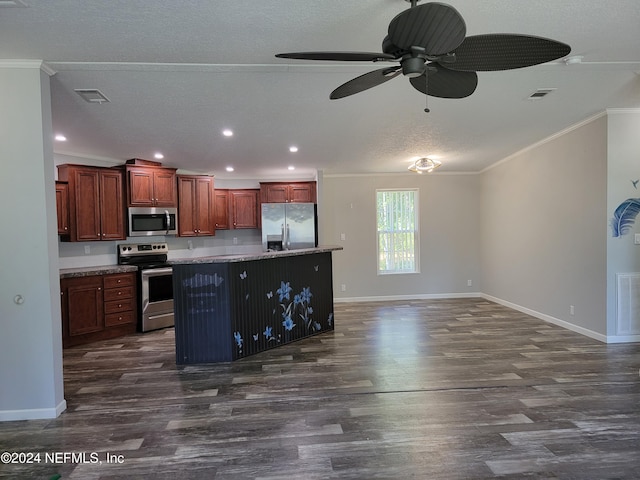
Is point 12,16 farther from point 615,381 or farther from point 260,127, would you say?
point 615,381

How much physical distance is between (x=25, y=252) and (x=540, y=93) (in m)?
4.42

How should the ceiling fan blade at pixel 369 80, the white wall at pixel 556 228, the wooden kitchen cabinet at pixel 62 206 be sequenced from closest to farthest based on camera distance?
the ceiling fan blade at pixel 369 80 → the white wall at pixel 556 228 → the wooden kitchen cabinet at pixel 62 206

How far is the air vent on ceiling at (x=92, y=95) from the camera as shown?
3.05 meters

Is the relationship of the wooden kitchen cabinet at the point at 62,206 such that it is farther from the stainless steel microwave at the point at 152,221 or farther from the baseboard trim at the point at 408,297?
the baseboard trim at the point at 408,297

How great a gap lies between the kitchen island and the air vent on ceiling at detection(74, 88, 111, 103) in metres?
1.56

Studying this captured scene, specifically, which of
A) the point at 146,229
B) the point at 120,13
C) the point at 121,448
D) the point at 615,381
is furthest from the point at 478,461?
the point at 146,229

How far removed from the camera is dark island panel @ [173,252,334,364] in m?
3.86

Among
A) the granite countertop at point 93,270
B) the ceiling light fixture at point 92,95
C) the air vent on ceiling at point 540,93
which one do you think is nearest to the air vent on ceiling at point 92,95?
the ceiling light fixture at point 92,95

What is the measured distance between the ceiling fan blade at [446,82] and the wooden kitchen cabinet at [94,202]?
4.75 meters

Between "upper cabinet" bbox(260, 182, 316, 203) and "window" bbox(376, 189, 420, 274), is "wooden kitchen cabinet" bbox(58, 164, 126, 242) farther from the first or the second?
"window" bbox(376, 189, 420, 274)

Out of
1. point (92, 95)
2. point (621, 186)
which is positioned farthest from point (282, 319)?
point (621, 186)

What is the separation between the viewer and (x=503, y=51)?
1.72 metres

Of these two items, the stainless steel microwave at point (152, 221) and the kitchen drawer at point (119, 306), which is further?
the stainless steel microwave at point (152, 221)

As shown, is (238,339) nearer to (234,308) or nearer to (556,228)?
(234,308)
